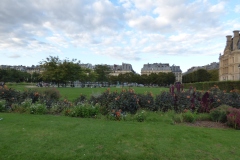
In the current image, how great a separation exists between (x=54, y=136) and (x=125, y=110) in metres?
4.46

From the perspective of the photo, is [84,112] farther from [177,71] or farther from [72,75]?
[177,71]

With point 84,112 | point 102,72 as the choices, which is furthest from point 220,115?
point 102,72

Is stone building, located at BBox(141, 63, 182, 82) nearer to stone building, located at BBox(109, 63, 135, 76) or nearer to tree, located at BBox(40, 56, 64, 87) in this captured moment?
stone building, located at BBox(109, 63, 135, 76)

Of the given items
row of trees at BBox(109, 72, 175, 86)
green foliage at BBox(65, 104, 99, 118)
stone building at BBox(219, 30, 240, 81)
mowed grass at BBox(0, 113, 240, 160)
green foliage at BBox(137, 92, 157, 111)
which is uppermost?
stone building at BBox(219, 30, 240, 81)

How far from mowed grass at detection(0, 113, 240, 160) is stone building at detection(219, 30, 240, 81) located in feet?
245

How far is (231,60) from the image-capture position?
77438mm

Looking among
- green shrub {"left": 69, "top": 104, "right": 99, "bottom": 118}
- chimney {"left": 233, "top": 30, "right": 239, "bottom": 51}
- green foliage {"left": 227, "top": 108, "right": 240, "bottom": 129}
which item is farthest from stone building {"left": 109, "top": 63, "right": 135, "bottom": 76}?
green foliage {"left": 227, "top": 108, "right": 240, "bottom": 129}

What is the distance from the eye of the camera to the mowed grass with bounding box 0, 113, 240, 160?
174 inches

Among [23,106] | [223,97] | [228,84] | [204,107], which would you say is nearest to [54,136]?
[23,106]

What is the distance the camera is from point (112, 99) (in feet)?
33.6

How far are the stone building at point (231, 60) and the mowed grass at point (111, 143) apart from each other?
7476cm

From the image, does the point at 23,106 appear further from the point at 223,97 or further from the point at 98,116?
the point at 223,97

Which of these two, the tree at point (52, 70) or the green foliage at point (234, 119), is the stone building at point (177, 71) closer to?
the tree at point (52, 70)

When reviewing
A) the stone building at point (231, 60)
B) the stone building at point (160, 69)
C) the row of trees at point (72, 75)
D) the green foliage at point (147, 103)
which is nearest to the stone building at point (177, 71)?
the stone building at point (160, 69)
